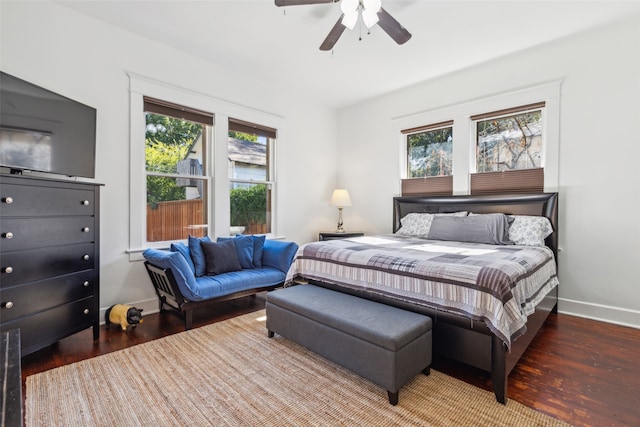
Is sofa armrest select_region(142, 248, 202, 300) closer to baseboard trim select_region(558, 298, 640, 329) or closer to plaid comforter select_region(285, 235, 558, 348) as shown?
plaid comforter select_region(285, 235, 558, 348)

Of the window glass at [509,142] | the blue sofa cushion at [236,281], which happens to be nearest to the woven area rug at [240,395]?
the blue sofa cushion at [236,281]

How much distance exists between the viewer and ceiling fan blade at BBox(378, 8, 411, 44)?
2365 millimetres

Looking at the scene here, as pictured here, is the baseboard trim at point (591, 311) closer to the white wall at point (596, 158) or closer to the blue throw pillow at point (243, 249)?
the white wall at point (596, 158)

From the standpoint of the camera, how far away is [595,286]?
3137 mm

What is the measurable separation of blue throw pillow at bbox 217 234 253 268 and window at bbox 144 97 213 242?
481 mm

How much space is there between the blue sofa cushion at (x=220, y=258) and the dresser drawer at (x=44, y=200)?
3.66 ft

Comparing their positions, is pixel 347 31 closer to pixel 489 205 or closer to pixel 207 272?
pixel 489 205

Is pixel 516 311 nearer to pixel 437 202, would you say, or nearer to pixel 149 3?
pixel 437 202

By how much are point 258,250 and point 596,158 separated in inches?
149

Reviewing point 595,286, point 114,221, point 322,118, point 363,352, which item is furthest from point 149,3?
point 595,286

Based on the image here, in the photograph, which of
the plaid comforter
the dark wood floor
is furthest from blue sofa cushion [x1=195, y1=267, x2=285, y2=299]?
the plaid comforter

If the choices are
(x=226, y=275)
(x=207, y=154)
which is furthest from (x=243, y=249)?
(x=207, y=154)

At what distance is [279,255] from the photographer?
3.67 meters

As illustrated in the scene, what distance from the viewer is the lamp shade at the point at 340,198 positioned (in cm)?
497
